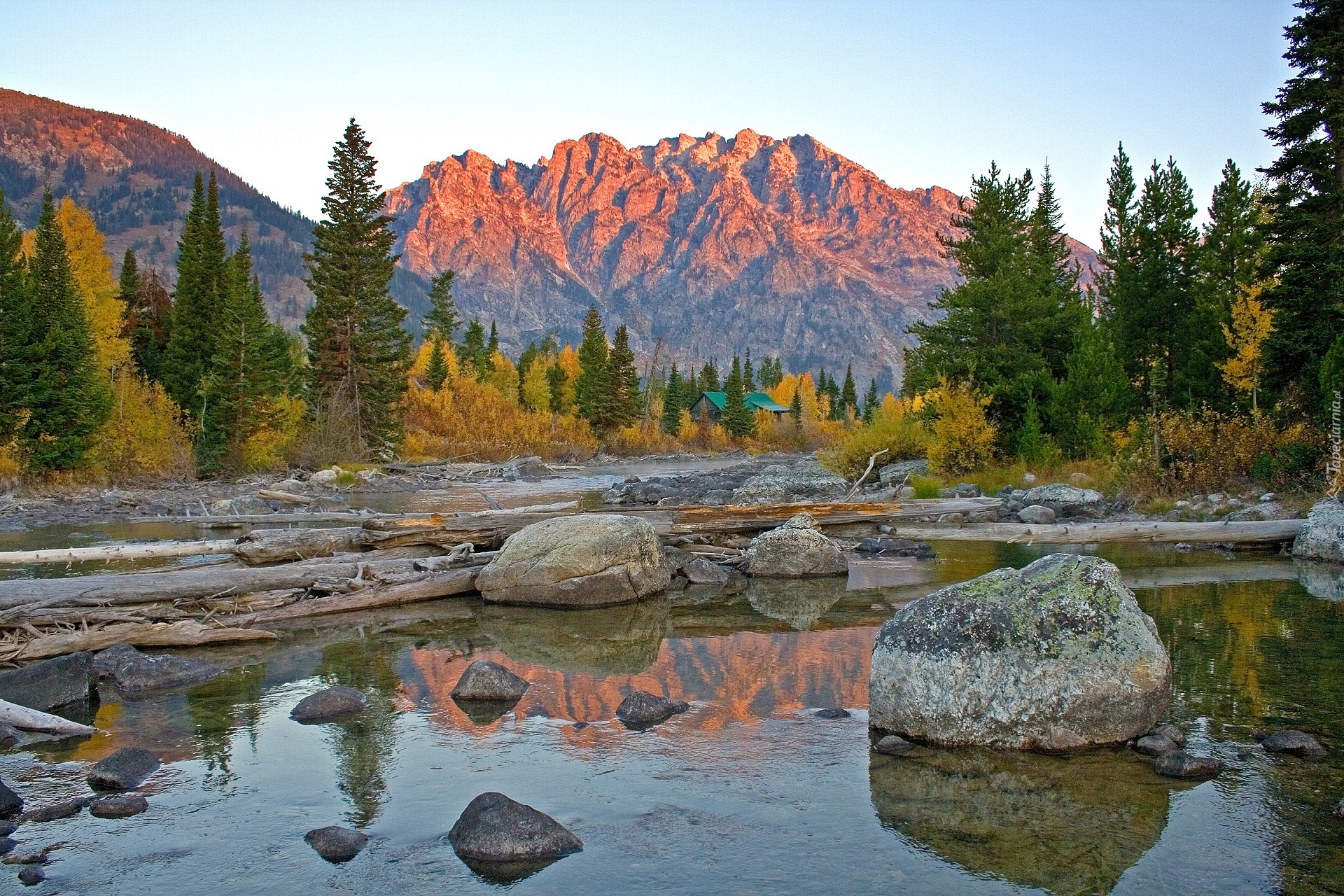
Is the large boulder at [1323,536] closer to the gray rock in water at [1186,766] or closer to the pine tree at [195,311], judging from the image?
the gray rock in water at [1186,766]

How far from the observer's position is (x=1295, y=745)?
20.1ft

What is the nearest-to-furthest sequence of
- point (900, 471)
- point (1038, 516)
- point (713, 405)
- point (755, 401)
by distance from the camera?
1. point (1038, 516)
2. point (900, 471)
3. point (713, 405)
4. point (755, 401)

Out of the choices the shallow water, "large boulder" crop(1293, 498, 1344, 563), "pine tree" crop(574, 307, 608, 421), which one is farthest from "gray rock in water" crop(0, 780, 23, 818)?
"pine tree" crop(574, 307, 608, 421)

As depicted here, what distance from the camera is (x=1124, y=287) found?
35000 millimetres

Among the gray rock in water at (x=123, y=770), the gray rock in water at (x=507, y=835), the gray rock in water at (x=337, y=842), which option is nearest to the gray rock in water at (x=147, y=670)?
the gray rock in water at (x=123, y=770)

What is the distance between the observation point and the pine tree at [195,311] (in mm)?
40500

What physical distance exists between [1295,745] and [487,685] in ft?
20.4

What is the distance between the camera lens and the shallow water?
4.60 metres

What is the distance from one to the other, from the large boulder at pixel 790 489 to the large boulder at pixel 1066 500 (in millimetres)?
5388

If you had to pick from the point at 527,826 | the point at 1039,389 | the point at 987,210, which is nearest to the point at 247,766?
the point at 527,826

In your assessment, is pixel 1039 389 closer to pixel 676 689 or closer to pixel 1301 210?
pixel 1301 210

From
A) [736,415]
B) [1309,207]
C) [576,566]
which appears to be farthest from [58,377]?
[736,415]

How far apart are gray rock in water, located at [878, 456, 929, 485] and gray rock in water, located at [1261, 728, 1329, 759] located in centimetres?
2243

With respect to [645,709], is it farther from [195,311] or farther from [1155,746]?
[195,311]
